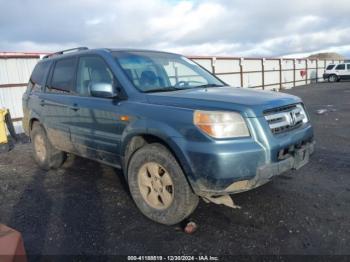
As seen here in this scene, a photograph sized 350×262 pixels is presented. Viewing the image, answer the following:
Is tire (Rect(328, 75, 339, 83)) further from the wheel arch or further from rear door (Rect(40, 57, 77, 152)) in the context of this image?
the wheel arch

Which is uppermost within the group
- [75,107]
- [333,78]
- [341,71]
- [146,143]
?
[75,107]

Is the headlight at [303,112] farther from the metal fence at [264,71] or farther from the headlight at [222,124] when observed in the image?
the metal fence at [264,71]

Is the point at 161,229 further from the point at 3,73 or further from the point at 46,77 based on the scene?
the point at 3,73

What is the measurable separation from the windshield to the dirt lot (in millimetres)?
1498

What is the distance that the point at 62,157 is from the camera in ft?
19.5

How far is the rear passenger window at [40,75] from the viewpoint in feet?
18.9

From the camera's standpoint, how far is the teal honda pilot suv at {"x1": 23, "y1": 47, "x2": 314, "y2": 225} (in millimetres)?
3168

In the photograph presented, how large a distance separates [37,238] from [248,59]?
2662 cm

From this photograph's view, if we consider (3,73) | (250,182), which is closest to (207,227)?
(250,182)

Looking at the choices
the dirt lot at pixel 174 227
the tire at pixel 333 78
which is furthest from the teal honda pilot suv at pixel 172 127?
the tire at pixel 333 78

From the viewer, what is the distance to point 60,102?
16.6 feet

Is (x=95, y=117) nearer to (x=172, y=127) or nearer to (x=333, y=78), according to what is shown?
(x=172, y=127)

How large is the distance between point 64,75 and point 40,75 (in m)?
1.02

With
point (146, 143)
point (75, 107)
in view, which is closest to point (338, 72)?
point (75, 107)
